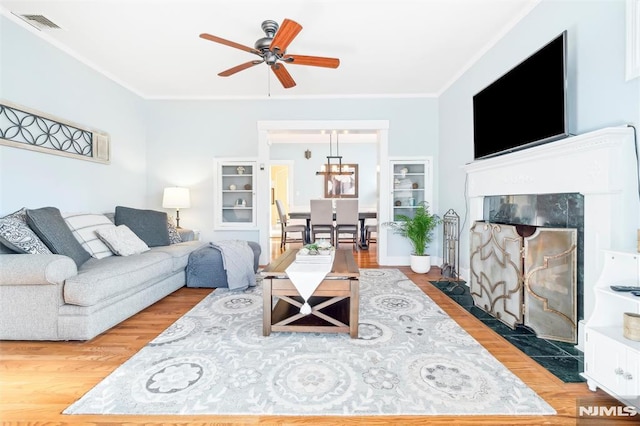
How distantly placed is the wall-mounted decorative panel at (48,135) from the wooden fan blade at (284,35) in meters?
2.44

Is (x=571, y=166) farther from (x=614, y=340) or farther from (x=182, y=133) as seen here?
(x=182, y=133)

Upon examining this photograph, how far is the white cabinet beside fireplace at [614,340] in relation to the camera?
1.35 m

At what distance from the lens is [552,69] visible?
6.86ft

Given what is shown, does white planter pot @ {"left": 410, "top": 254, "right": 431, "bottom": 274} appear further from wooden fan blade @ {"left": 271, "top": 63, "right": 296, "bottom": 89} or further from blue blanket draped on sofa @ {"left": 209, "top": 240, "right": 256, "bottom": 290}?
wooden fan blade @ {"left": 271, "top": 63, "right": 296, "bottom": 89}

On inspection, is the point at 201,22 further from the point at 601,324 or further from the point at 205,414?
the point at 601,324

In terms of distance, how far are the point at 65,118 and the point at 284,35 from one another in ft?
9.06

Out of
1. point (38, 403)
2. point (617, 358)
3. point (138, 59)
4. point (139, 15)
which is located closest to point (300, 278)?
point (38, 403)

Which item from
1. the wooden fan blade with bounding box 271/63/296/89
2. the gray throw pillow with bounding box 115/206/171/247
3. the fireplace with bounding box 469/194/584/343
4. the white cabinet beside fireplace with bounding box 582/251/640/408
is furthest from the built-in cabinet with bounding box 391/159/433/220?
the gray throw pillow with bounding box 115/206/171/247

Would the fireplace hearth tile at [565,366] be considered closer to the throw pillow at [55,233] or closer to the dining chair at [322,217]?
the throw pillow at [55,233]

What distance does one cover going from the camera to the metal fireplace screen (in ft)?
6.59

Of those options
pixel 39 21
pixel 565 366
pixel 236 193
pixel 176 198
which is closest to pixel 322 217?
pixel 236 193

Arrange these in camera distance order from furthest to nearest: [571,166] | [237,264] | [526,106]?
[237,264]
[526,106]
[571,166]

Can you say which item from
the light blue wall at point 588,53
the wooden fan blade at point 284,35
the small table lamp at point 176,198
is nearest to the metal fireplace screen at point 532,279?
the light blue wall at point 588,53

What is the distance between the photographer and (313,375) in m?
1.71
